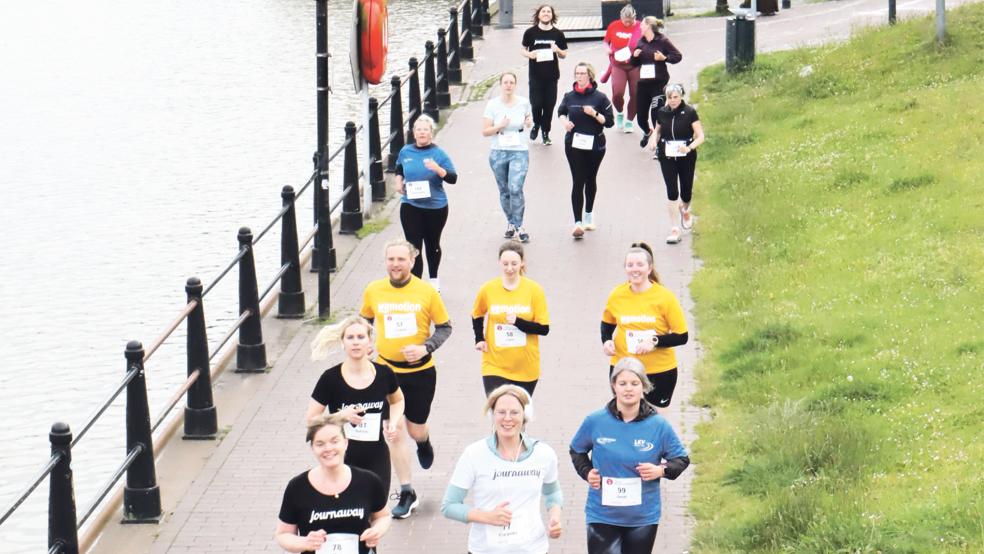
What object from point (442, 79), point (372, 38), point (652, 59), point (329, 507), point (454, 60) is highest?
point (372, 38)

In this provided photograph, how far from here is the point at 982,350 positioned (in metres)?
12.8

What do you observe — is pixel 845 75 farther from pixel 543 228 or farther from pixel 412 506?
pixel 412 506

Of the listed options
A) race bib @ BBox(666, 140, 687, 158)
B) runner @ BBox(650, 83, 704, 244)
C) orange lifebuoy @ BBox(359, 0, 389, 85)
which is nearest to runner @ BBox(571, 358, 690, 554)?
runner @ BBox(650, 83, 704, 244)

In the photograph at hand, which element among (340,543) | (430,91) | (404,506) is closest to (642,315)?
(404,506)

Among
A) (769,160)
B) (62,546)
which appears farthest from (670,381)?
(769,160)

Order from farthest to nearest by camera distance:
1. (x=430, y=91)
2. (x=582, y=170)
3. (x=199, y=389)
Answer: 1. (x=430, y=91)
2. (x=582, y=170)
3. (x=199, y=389)

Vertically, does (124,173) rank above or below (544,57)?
below

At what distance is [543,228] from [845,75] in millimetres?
7336

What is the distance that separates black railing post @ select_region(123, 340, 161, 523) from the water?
63.9 inches

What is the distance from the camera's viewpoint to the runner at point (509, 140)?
57.8ft

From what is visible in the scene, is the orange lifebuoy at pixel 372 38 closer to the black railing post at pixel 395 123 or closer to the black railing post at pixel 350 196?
the black railing post at pixel 350 196

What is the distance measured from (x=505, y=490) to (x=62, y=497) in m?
3.12

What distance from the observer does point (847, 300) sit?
1491cm

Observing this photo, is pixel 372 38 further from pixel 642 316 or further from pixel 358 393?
pixel 358 393
